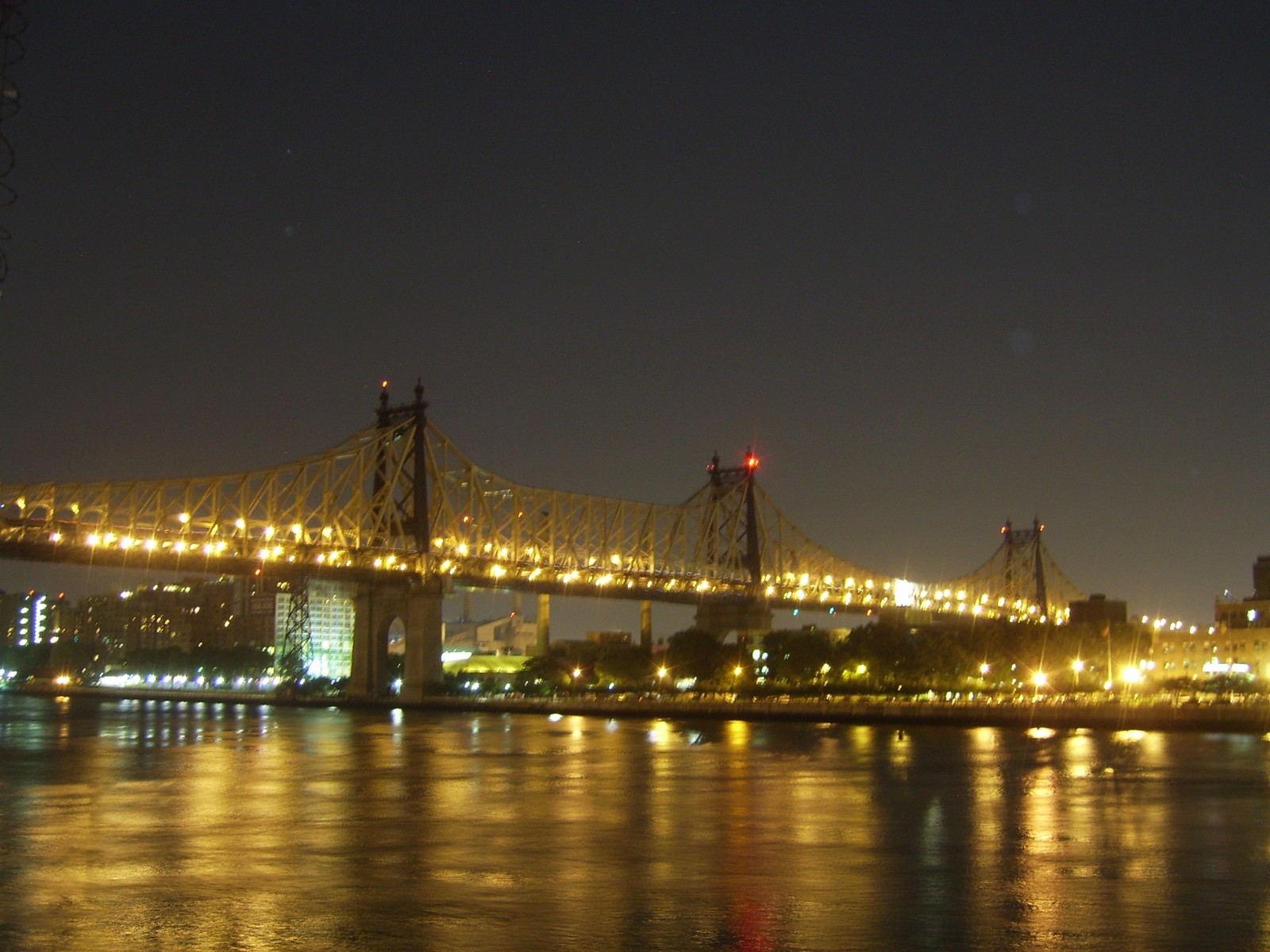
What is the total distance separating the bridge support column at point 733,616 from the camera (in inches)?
5625

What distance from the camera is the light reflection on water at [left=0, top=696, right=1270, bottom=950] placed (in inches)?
720

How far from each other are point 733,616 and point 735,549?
23.8ft

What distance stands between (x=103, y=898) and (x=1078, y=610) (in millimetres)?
135450

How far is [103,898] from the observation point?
20234 millimetres

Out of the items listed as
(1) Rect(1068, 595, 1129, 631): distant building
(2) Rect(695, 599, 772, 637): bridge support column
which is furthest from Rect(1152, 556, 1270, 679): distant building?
(2) Rect(695, 599, 772, 637): bridge support column

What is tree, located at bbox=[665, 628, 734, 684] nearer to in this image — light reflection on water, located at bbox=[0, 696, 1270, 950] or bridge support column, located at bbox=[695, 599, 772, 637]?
bridge support column, located at bbox=[695, 599, 772, 637]

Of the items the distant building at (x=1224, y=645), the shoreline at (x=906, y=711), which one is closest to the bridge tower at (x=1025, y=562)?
the distant building at (x=1224, y=645)

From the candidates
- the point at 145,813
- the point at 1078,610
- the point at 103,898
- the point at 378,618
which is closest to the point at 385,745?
the point at 145,813

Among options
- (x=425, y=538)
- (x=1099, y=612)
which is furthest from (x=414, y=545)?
(x=1099, y=612)

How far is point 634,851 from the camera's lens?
25.6 metres

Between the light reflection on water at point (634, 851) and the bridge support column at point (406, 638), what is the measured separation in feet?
164

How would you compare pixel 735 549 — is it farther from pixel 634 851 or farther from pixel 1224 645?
pixel 634 851

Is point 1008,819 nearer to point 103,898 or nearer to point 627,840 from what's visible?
point 627,840

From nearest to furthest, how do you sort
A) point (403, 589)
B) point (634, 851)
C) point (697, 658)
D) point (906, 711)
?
point (634, 851)
point (906, 711)
point (403, 589)
point (697, 658)
